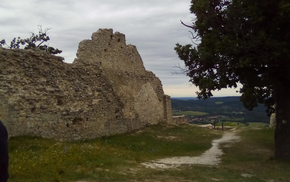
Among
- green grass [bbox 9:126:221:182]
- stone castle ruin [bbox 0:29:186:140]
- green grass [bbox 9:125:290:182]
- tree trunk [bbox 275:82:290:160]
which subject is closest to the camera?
green grass [bbox 9:126:221:182]

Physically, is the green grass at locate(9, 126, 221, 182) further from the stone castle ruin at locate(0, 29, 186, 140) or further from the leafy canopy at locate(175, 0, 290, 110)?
the leafy canopy at locate(175, 0, 290, 110)

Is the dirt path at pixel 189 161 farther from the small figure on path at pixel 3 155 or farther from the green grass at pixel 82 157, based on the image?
the small figure on path at pixel 3 155

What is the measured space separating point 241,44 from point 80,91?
7656 mm

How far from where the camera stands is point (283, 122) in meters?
10.7

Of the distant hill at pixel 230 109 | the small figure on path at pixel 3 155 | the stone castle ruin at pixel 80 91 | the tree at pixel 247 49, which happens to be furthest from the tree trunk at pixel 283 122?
the distant hill at pixel 230 109

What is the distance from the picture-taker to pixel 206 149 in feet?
47.7

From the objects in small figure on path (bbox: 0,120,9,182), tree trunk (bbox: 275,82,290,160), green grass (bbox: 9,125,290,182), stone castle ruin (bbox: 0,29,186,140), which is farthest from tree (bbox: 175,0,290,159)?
small figure on path (bbox: 0,120,9,182)

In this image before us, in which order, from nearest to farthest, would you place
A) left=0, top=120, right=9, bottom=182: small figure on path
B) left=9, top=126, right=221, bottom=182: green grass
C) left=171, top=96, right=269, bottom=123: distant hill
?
left=0, top=120, right=9, bottom=182: small figure on path < left=9, top=126, right=221, bottom=182: green grass < left=171, top=96, right=269, bottom=123: distant hill

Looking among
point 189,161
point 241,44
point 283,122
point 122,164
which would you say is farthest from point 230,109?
point 122,164

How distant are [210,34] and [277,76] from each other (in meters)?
2.75

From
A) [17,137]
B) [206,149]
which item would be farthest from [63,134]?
[206,149]

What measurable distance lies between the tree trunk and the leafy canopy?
0.45 metres

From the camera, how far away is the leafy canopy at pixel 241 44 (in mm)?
9758

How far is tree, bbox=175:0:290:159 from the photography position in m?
9.77
